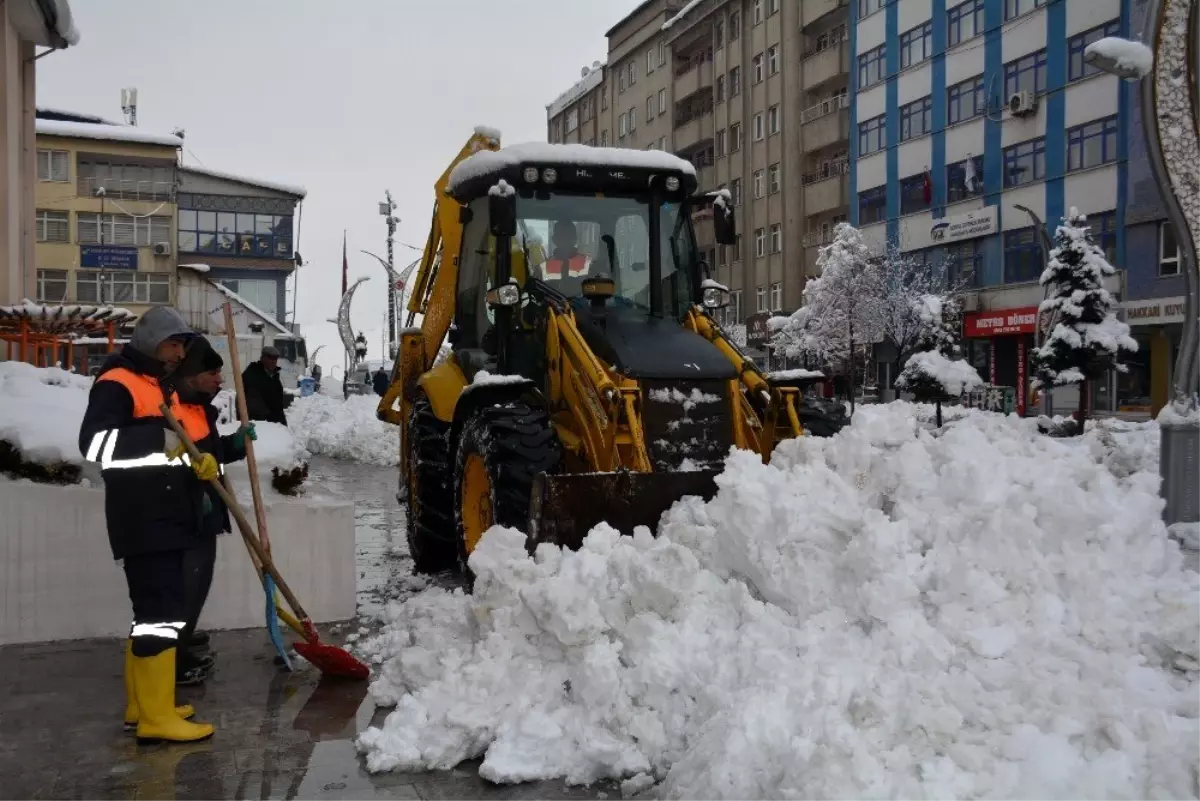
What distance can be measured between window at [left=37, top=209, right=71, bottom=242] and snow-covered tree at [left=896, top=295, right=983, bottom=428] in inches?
1386

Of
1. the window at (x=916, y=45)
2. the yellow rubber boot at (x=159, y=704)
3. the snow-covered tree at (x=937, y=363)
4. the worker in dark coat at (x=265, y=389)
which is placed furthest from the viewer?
the window at (x=916, y=45)

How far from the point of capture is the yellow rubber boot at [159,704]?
468cm

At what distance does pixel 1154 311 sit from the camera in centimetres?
2878

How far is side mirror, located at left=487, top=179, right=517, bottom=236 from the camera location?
7.07 metres

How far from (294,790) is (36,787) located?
3.16 feet

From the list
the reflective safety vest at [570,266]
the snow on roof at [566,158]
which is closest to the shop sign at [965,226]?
the snow on roof at [566,158]

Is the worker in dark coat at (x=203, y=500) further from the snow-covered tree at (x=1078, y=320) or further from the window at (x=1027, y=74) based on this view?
the window at (x=1027, y=74)

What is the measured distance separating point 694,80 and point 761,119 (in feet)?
21.1

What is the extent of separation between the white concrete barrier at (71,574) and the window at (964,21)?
3383 centimetres

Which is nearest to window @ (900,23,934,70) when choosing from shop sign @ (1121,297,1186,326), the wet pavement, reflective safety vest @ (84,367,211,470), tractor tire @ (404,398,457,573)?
shop sign @ (1121,297,1186,326)

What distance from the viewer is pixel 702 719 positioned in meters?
4.27

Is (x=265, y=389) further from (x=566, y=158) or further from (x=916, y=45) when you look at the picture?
(x=916, y=45)

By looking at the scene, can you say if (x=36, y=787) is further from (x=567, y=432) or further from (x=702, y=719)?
(x=567, y=432)

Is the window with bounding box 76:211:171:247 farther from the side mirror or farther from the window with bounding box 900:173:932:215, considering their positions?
the side mirror
